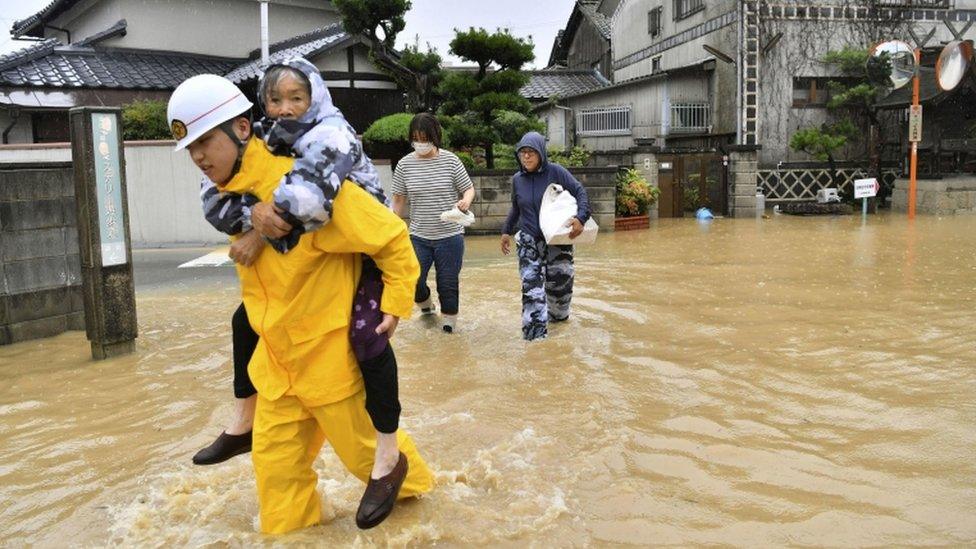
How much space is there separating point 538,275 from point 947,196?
1587 centimetres

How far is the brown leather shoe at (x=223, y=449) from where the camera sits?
3288 millimetres

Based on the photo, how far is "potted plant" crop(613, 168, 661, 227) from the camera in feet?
51.9

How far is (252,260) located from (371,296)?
1.49 feet

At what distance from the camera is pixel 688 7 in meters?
23.8

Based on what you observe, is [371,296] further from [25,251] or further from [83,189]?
[25,251]

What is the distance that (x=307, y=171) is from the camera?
8.96 ft

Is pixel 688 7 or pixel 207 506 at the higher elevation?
pixel 688 7

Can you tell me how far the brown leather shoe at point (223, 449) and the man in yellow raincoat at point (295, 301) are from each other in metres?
0.34

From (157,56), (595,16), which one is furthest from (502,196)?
(595,16)

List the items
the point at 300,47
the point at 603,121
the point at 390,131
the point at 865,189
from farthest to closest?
the point at 603,121, the point at 300,47, the point at 865,189, the point at 390,131

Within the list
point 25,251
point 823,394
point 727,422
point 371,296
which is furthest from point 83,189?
point 823,394

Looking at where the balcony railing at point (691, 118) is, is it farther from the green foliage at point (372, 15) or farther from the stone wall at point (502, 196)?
the green foliage at point (372, 15)

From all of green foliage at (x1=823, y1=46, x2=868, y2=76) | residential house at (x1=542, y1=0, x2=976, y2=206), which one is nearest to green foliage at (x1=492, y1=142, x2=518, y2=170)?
residential house at (x1=542, y1=0, x2=976, y2=206)

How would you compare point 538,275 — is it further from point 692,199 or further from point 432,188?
point 692,199
